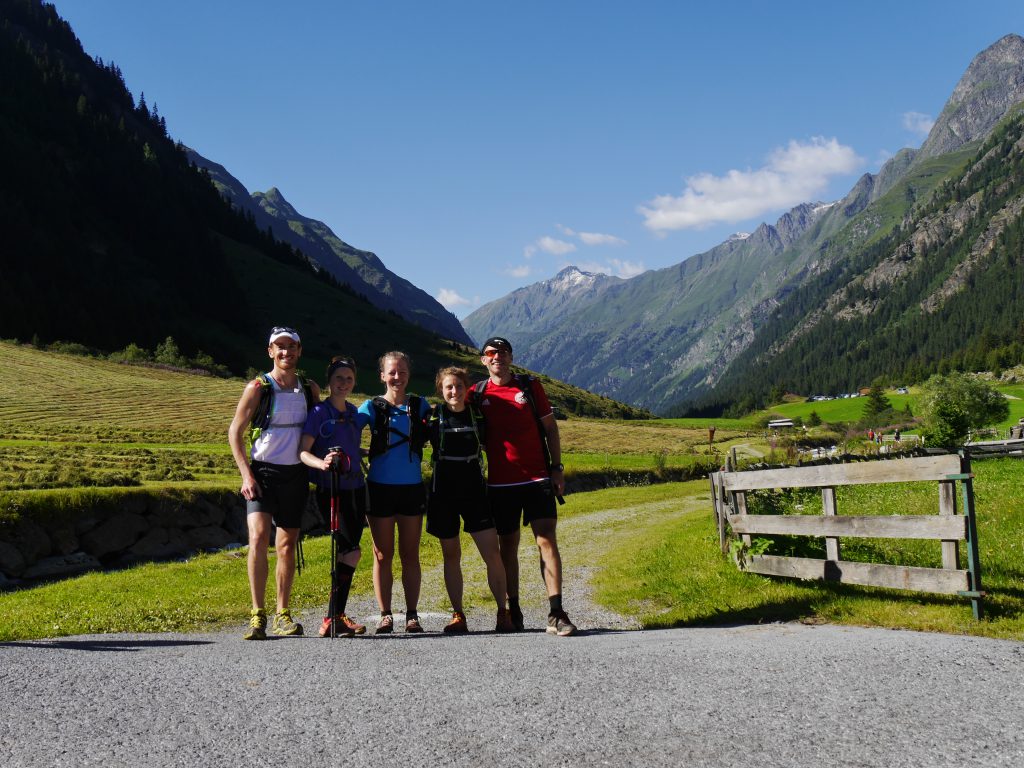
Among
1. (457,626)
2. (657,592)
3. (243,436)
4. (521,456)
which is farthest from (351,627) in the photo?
(657,592)

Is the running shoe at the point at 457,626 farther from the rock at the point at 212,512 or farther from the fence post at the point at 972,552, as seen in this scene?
the rock at the point at 212,512

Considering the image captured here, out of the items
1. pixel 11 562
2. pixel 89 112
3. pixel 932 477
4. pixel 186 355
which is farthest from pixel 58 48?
pixel 932 477

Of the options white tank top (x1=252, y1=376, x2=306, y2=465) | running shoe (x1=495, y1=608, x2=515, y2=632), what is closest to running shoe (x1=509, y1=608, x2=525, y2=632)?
running shoe (x1=495, y1=608, x2=515, y2=632)

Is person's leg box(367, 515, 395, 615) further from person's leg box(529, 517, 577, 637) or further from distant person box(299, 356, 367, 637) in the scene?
person's leg box(529, 517, 577, 637)

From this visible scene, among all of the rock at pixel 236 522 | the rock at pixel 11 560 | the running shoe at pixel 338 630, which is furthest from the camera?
the rock at pixel 236 522

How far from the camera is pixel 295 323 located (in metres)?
149

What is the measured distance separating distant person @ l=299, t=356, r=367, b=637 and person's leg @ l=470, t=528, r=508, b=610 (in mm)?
1389

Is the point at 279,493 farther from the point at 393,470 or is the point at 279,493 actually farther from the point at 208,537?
the point at 208,537

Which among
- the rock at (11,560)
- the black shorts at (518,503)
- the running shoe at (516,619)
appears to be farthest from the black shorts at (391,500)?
the rock at (11,560)

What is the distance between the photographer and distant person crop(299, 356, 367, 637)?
820 centimetres

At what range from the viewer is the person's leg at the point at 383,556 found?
27.6 feet

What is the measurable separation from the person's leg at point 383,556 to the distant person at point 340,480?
0.74 feet

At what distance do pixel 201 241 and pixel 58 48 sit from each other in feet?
309

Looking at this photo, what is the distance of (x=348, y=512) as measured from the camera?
8.39 meters
